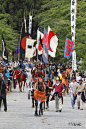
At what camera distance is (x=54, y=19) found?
50.7 m

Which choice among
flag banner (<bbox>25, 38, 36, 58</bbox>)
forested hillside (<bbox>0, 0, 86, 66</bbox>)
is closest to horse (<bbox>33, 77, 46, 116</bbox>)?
forested hillside (<bbox>0, 0, 86, 66</bbox>)

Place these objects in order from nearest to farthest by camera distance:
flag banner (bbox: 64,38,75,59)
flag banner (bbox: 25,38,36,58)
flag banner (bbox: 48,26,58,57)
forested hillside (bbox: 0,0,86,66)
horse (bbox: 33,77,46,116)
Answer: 1. horse (bbox: 33,77,46,116)
2. flag banner (bbox: 48,26,58,57)
3. flag banner (bbox: 64,38,75,59)
4. forested hillside (bbox: 0,0,86,66)
5. flag banner (bbox: 25,38,36,58)

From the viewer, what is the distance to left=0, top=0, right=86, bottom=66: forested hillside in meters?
35.2

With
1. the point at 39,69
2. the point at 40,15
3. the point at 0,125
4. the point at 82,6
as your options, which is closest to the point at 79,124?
the point at 0,125

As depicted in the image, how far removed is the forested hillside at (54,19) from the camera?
116 feet

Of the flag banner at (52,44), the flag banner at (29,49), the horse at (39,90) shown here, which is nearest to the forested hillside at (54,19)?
the flag banner at (29,49)

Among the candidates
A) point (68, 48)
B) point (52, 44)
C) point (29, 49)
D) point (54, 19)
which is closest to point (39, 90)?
point (52, 44)

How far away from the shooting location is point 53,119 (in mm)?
13758

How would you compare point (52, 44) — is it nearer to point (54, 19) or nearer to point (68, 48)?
point (68, 48)

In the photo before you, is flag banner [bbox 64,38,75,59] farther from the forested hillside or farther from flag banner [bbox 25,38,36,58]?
flag banner [bbox 25,38,36,58]

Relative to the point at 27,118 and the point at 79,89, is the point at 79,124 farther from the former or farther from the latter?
the point at 79,89

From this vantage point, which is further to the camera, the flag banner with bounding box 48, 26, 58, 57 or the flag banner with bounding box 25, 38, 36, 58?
the flag banner with bounding box 25, 38, 36, 58

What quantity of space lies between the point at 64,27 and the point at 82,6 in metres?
3.39

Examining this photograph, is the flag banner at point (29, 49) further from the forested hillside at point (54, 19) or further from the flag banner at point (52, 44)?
the flag banner at point (52, 44)
